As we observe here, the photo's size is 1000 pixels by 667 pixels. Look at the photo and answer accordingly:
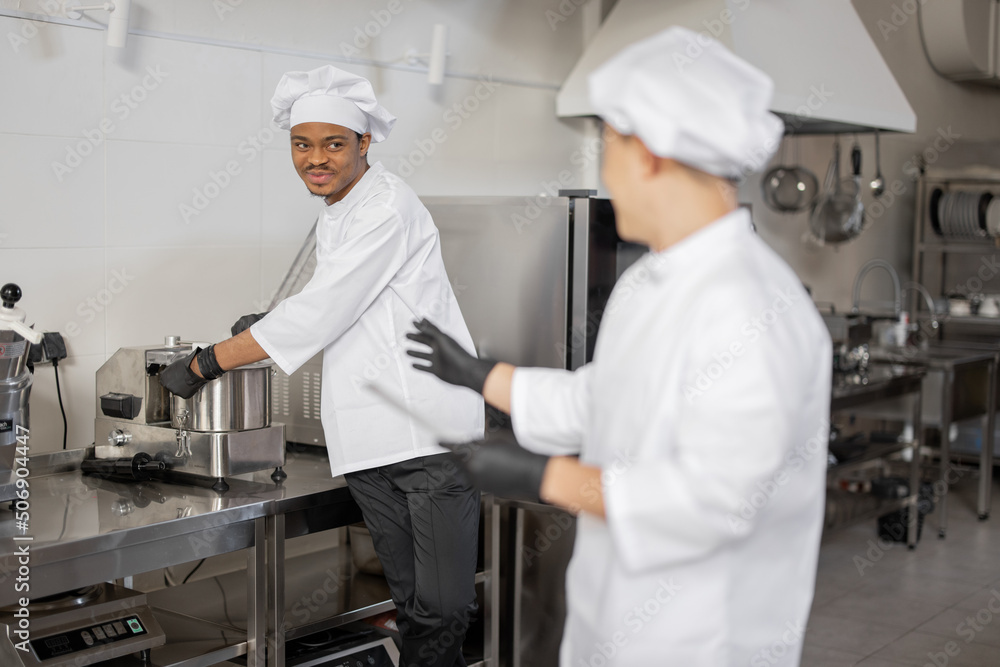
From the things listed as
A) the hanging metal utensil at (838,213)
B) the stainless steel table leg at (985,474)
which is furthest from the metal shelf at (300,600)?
the stainless steel table leg at (985,474)

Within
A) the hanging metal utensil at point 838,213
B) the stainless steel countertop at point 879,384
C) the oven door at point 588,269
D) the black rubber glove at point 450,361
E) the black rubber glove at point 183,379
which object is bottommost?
Answer: the stainless steel countertop at point 879,384

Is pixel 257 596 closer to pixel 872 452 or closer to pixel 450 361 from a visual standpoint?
pixel 450 361

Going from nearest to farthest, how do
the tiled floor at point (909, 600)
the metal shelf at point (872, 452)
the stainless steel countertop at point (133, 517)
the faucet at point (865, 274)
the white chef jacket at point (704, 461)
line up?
1. the white chef jacket at point (704, 461)
2. the stainless steel countertop at point (133, 517)
3. the tiled floor at point (909, 600)
4. the metal shelf at point (872, 452)
5. the faucet at point (865, 274)

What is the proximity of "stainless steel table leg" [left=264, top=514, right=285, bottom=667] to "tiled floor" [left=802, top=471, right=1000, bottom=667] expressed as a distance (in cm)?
171

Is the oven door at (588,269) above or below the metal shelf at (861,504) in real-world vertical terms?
above

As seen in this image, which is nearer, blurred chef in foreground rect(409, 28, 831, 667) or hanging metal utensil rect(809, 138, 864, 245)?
blurred chef in foreground rect(409, 28, 831, 667)

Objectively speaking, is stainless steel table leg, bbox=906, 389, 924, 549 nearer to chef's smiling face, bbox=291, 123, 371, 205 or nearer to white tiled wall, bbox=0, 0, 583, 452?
white tiled wall, bbox=0, 0, 583, 452

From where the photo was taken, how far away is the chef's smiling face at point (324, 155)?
197 centimetres

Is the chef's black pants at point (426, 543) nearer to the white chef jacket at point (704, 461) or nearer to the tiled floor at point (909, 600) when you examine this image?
the white chef jacket at point (704, 461)

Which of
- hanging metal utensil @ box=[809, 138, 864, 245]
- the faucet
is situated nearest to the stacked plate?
the faucet

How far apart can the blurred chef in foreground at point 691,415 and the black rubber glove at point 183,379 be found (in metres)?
0.94

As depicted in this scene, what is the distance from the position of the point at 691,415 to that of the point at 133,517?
1.26 m

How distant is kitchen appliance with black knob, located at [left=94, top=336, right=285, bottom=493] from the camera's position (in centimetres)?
204

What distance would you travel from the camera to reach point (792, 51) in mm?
3562
